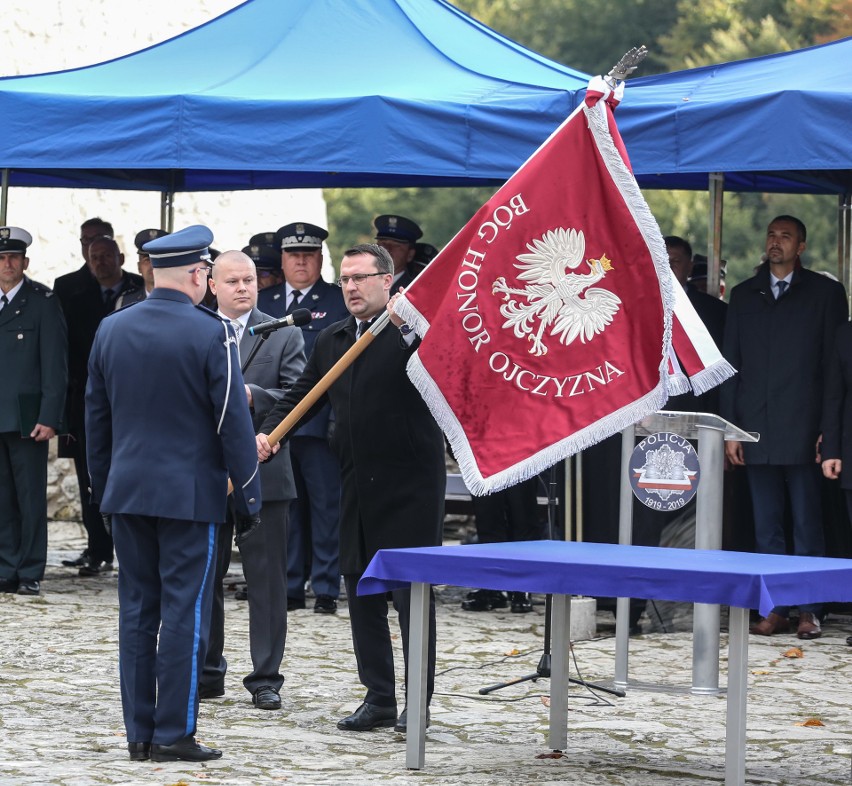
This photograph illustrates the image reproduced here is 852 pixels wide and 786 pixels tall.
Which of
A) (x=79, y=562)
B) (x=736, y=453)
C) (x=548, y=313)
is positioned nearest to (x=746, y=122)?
(x=736, y=453)

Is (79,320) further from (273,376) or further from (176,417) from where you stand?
(176,417)

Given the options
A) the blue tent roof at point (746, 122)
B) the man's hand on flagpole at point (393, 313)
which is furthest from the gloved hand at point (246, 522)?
the blue tent roof at point (746, 122)

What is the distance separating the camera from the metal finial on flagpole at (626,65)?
20.2 feet

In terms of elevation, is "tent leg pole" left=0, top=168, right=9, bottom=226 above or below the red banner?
above

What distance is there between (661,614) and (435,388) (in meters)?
2.69

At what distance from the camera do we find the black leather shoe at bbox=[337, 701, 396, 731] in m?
6.47

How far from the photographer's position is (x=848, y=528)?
973 centimetres

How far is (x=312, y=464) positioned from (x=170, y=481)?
3984 mm

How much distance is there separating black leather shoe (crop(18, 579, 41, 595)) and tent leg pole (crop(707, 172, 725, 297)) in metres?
4.30

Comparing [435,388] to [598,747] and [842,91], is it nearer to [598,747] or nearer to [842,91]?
[598,747]

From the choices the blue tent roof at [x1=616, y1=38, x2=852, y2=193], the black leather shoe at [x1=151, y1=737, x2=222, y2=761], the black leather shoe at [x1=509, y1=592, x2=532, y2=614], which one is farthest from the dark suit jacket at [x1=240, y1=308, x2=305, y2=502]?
the black leather shoe at [x1=509, y1=592, x2=532, y2=614]

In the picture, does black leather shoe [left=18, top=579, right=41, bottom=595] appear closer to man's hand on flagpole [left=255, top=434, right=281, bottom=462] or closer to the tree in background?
man's hand on flagpole [left=255, top=434, right=281, bottom=462]

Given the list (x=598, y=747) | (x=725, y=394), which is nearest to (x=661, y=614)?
(x=725, y=394)

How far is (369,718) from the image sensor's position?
6.48m
